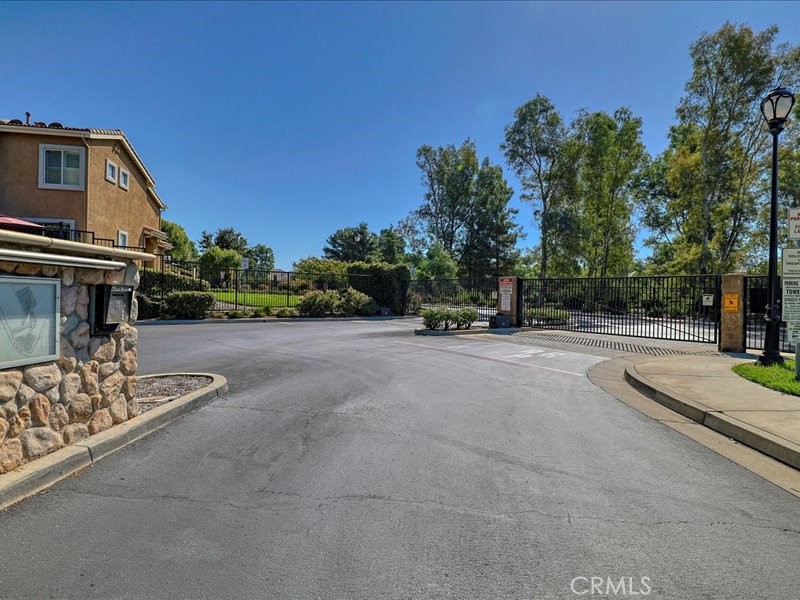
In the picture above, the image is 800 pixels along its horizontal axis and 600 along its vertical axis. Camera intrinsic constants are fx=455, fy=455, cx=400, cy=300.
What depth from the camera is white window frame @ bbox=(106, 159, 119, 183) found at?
21.5m

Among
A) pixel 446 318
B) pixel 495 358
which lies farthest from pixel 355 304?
pixel 495 358

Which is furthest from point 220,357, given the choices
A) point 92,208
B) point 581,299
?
point 581,299

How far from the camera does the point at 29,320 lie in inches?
146

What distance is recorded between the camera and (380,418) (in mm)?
5703

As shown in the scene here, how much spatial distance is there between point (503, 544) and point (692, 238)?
38.0 meters

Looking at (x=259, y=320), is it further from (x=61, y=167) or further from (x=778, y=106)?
(x=778, y=106)

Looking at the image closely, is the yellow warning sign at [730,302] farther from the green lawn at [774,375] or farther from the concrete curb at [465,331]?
the concrete curb at [465,331]

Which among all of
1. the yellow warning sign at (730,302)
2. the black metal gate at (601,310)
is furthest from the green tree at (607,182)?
the yellow warning sign at (730,302)

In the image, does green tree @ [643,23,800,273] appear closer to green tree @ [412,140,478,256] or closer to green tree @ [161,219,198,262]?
green tree @ [412,140,478,256]

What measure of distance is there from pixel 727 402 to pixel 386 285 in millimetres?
19555

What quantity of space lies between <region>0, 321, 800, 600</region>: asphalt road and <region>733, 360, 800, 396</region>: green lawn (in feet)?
9.56

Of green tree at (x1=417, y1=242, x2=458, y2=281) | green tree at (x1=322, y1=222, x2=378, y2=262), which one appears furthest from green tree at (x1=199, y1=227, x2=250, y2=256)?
green tree at (x1=417, y1=242, x2=458, y2=281)

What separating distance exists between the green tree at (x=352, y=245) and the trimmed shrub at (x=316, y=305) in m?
45.1

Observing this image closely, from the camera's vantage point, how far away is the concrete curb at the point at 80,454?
3.39m
